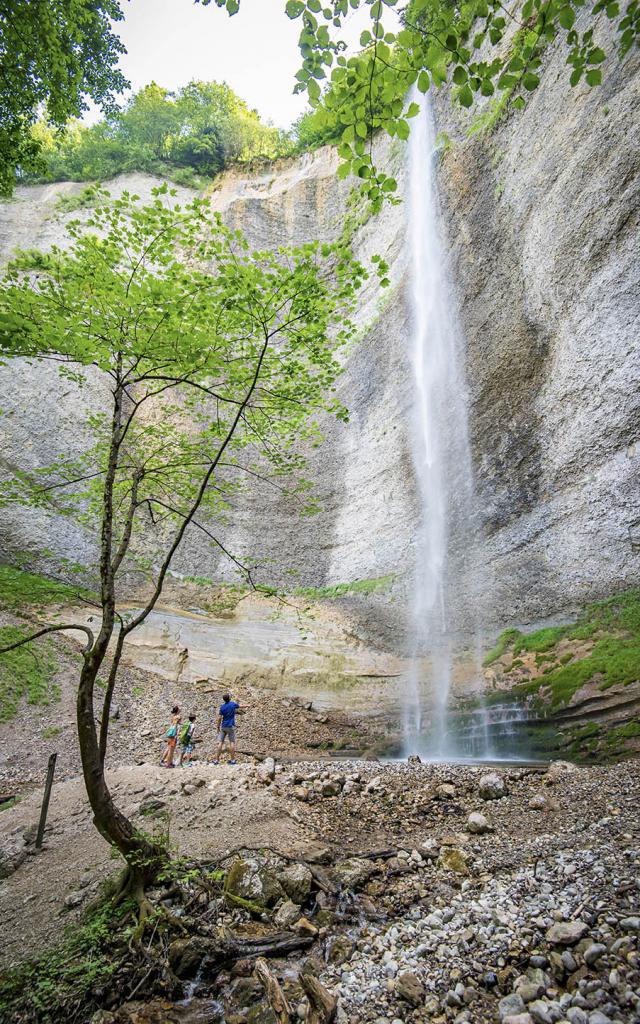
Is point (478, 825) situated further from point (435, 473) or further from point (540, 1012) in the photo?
point (435, 473)

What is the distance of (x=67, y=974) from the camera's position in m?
3.59

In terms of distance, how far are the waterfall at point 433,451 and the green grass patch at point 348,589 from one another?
1260 mm

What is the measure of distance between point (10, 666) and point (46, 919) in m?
8.02

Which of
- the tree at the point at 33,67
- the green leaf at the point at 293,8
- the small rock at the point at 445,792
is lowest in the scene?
the small rock at the point at 445,792

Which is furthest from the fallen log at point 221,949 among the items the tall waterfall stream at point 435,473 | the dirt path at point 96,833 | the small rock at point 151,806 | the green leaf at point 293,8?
the tall waterfall stream at point 435,473

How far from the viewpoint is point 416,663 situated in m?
13.8

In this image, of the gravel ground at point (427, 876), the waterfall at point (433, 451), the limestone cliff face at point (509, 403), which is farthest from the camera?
the waterfall at point (433, 451)

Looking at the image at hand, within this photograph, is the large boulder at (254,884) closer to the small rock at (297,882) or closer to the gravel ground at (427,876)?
the small rock at (297,882)

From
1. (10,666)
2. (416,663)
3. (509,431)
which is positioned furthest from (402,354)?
(10,666)

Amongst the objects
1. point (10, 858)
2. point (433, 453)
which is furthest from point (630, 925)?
point (433, 453)

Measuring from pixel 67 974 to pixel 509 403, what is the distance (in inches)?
576

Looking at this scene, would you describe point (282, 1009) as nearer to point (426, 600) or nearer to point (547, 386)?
point (426, 600)

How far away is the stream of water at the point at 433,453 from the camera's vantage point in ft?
41.4

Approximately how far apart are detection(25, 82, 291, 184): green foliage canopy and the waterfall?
16412 millimetres
